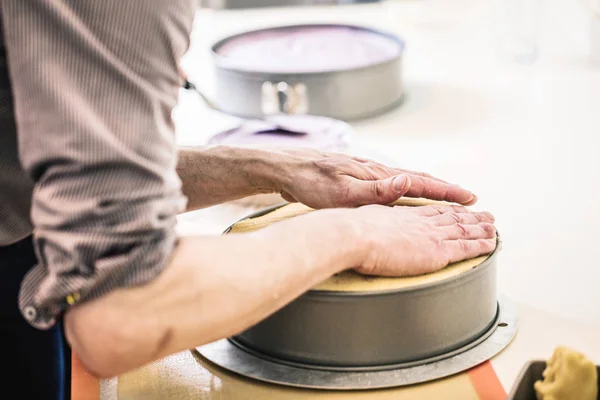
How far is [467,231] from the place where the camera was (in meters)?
1.33

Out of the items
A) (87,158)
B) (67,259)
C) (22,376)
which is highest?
(87,158)

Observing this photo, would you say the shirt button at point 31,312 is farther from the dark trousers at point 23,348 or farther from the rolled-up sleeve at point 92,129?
the dark trousers at point 23,348

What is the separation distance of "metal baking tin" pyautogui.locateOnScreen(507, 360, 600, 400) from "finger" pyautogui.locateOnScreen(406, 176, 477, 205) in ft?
1.52

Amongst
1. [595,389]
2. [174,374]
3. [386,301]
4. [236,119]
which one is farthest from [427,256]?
[236,119]

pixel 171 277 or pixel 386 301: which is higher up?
pixel 171 277

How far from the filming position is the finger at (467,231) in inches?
51.7

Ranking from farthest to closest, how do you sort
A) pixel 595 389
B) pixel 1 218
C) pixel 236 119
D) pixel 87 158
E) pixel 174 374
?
pixel 236 119, pixel 174 374, pixel 1 218, pixel 595 389, pixel 87 158

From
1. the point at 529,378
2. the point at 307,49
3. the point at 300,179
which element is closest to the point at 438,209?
the point at 300,179

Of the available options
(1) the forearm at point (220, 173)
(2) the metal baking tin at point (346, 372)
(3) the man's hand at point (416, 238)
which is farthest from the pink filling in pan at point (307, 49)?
(2) the metal baking tin at point (346, 372)

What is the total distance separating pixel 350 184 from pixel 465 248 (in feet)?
0.79

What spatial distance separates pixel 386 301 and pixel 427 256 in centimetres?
10

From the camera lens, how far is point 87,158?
2.92 ft

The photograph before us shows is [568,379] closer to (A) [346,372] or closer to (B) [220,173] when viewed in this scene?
(A) [346,372]

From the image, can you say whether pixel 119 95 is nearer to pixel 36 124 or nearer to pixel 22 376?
pixel 36 124
